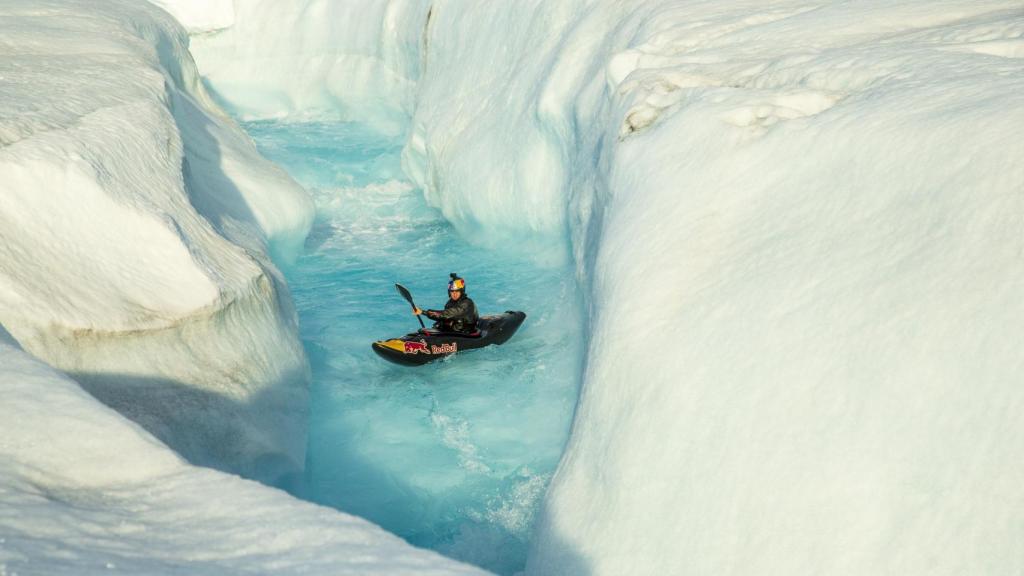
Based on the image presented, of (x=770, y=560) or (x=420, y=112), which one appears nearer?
(x=770, y=560)

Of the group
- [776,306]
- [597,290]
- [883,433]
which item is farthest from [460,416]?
[883,433]

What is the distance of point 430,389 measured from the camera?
9.23 metres

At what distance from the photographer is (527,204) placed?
11.6 meters

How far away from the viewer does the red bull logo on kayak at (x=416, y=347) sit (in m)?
9.28

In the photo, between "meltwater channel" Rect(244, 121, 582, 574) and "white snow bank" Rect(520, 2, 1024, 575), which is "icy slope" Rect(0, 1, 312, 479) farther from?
"white snow bank" Rect(520, 2, 1024, 575)

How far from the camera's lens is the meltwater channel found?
7070 mm

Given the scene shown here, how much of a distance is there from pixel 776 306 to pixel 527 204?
6902 millimetres

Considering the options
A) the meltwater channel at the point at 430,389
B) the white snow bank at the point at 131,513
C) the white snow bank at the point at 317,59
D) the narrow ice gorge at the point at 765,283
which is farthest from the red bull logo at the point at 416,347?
the white snow bank at the point at 317,59

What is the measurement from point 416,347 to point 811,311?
5.33 m

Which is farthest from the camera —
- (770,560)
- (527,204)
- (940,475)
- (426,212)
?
(426,212)

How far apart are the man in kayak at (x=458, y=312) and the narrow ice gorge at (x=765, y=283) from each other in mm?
1390

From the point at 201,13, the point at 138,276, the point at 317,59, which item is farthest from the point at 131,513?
the point at 201,13

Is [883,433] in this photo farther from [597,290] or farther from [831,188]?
[597,290]

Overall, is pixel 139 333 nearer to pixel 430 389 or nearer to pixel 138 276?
pixel 138 276
